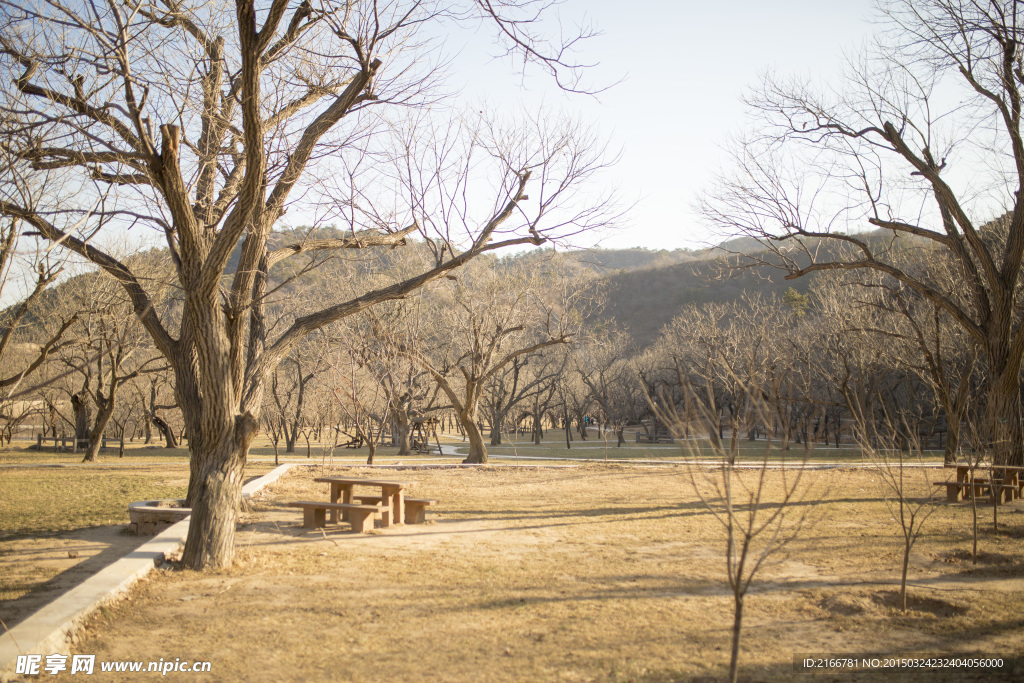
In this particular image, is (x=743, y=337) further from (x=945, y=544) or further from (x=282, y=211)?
(x=282, y=211)

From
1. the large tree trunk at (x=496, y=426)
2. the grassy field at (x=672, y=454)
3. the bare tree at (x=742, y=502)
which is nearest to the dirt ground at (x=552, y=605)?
the bare tree at (x=742, y=502)

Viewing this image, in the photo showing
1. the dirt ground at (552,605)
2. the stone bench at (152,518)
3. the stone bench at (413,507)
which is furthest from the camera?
the stone bench at (413,507)

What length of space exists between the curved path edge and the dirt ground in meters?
0.12

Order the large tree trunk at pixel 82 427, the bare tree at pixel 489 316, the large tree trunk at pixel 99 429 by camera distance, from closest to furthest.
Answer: the bare tree at pixel 489 316, the large tree trunk at pixel 99 429, the large tree trunk at pixel 82 427

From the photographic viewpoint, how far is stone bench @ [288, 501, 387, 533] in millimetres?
7449

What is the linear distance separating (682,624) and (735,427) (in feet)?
5.35

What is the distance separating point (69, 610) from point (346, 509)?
3.69 m

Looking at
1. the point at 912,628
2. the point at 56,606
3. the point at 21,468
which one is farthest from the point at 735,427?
the point at 21,468

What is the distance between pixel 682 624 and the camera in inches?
170

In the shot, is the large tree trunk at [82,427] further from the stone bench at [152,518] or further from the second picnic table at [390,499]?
the second picnic table at [390,499]

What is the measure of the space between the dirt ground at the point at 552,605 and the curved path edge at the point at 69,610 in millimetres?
119

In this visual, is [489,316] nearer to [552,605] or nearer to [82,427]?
[552,605]

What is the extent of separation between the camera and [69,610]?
4.06 m

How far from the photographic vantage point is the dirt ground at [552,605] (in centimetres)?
370
